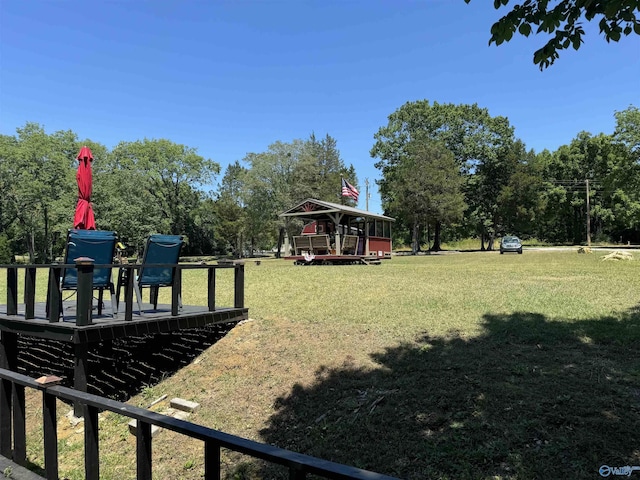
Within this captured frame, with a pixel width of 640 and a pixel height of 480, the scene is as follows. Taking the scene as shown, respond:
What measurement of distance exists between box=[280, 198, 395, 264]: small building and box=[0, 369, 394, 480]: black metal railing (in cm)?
1556

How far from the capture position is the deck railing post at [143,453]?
2260 millimetres

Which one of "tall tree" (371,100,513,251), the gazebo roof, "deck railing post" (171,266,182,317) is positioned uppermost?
"tall tree" (371,100,513,251)

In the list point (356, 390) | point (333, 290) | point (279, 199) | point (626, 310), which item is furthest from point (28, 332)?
point (279, 199)

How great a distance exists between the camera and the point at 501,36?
3.15 metres

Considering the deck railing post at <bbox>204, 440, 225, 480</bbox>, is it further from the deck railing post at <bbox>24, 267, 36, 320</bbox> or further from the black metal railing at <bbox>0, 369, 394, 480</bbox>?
the deck railing post at <bbox>24, 267, 36, 320</bbox>

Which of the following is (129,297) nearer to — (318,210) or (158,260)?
(158,260)

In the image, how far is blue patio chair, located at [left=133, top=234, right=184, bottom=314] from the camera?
5.94 meters

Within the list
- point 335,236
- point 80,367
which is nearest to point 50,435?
point 80,367

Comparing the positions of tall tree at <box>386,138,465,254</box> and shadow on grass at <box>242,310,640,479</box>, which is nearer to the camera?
shadow on grass at <box>242,310,640,479</box>

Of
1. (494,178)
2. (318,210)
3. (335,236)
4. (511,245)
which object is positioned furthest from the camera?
(494,178)

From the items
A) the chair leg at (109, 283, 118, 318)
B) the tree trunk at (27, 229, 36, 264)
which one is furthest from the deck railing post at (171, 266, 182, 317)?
the tree trunk at (27, 229, 36, 264)

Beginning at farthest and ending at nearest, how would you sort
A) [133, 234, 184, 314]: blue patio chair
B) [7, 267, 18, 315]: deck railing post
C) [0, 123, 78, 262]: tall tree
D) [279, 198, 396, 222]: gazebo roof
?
1. [0, 123, 78, 262]: tall tree
2. [279, 198, 396, 222]: gazebo roof
3. [133, 234, 184, 314]: blue patio chair
4. [7, 267, 18, 315]: deck railing post

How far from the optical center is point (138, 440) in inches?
89.4

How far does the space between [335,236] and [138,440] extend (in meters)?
16.9
